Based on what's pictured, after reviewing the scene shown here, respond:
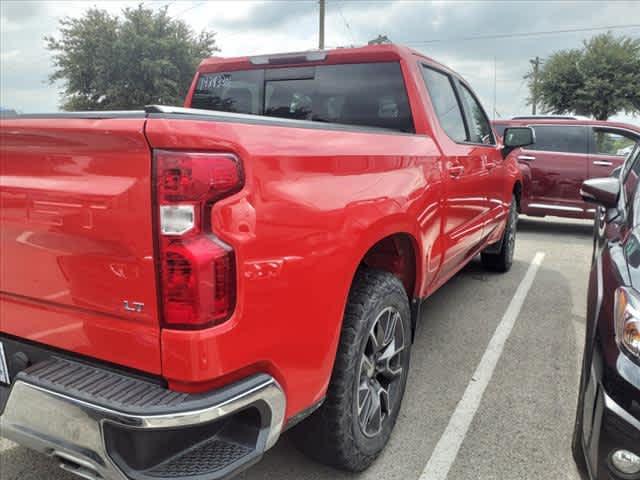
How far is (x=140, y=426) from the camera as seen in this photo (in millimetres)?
1380

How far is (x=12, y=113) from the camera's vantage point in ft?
6.12

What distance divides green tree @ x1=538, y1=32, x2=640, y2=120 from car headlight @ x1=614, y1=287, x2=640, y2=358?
25699 mm

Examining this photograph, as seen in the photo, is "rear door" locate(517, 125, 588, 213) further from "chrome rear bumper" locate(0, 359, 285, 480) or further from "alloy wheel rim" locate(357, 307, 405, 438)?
"chrome rear bumper" locate(0, 359, 285, 480)

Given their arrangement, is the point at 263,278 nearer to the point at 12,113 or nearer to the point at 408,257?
the point at 12,113

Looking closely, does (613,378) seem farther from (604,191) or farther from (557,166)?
(557,166)

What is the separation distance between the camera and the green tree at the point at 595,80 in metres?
23.7

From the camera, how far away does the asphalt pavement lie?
2416 millimetres

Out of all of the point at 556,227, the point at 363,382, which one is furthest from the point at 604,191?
the point at 556,227

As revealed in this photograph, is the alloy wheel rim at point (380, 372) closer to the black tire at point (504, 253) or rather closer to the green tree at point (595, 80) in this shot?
the black tire at point (504, 253)

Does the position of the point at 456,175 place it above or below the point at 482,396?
above

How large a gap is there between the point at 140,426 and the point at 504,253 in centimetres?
495

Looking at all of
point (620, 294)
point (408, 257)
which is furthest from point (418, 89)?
point (620, 294)

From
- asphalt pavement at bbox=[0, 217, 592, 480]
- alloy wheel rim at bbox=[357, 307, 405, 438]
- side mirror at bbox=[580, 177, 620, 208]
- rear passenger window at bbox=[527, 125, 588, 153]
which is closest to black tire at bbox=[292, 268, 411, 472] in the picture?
alloy wheel rim at bbox=[357, 307, 405, 438]

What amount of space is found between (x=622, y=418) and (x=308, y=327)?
3.60 ft
